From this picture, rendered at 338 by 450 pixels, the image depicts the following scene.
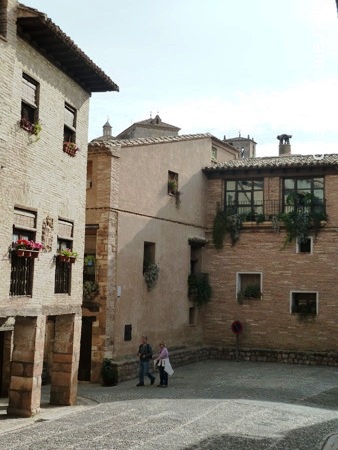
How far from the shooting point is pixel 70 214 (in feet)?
51.9

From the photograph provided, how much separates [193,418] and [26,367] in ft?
13.7

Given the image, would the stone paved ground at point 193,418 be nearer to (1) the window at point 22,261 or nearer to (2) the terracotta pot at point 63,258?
(1) the window at point 22,261

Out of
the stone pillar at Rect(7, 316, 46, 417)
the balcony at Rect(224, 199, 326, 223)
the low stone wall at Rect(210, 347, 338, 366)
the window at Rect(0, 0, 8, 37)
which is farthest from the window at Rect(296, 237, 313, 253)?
the window at Rect(0, 0, 8, 37)

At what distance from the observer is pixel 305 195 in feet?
85.1

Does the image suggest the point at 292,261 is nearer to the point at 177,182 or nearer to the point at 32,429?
the point at 177,182

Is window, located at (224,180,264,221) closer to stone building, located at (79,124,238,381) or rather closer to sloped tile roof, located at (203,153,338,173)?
sloped tile roof, located at (203,153,338,173)

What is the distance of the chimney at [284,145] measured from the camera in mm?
35659

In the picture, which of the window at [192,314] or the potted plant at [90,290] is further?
the window at [192,314]

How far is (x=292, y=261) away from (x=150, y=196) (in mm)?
7377

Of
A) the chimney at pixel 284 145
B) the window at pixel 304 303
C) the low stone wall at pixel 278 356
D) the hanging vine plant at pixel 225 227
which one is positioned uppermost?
the chimney at pixel 284 145

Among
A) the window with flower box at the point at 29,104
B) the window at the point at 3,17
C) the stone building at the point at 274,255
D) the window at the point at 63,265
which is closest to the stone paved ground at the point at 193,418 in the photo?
the window at the point at 63,265

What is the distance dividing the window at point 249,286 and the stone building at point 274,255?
45 mm

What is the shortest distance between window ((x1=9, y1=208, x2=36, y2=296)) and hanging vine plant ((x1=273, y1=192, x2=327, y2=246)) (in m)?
14.5

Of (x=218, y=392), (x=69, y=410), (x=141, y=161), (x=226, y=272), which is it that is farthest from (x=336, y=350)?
(x=69, y=410)
